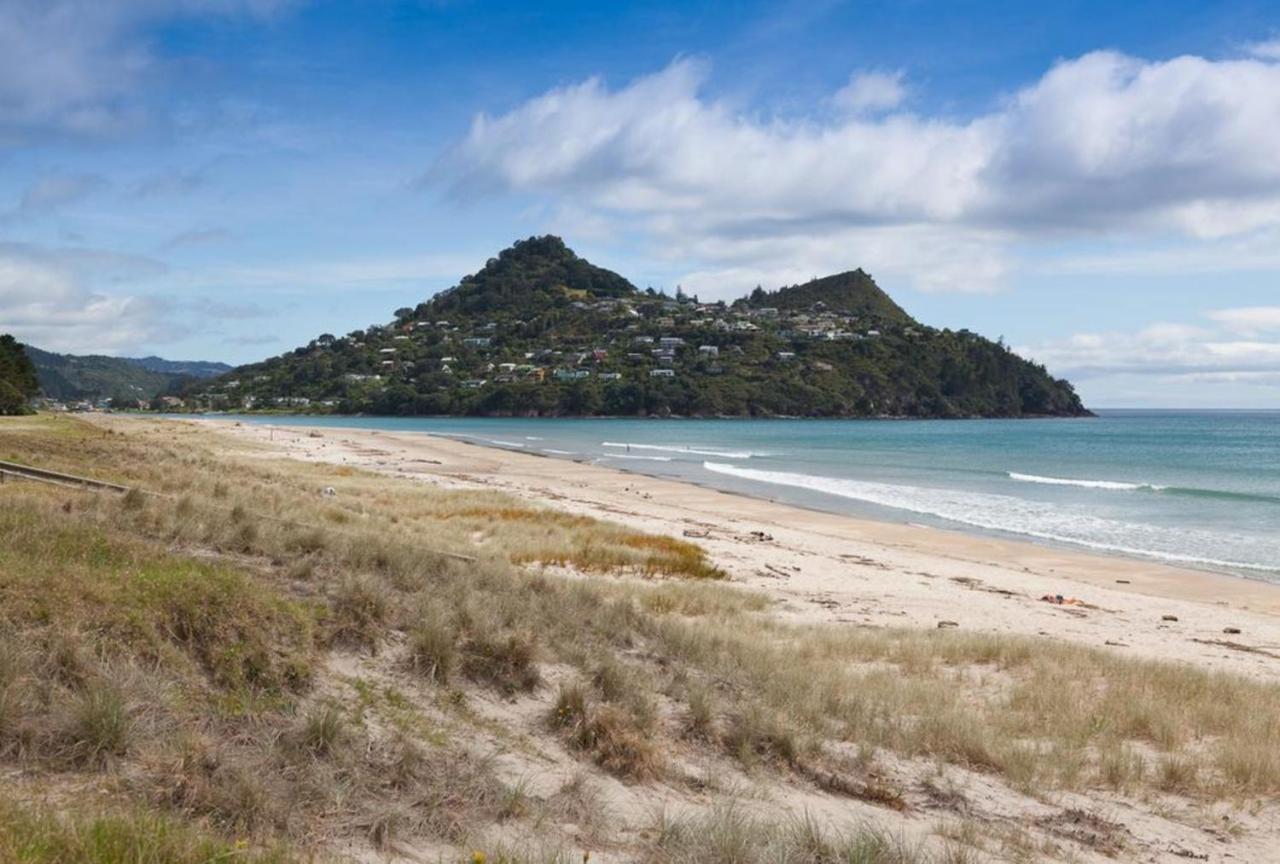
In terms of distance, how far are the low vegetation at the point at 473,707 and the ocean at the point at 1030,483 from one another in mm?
16416

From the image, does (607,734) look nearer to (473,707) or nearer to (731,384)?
(473,707)

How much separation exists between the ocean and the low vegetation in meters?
16.4

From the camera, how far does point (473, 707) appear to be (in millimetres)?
7125

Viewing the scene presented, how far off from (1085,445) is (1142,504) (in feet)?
180

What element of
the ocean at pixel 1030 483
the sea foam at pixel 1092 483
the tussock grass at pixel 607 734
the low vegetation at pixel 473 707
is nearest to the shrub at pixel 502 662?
the low vegetation at pixel 473 707

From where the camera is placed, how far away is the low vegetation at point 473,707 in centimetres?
505

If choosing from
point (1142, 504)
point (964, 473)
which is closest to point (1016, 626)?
point (1142, 504)

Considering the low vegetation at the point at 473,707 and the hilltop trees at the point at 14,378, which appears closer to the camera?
the low vegetation at the point at 473,707

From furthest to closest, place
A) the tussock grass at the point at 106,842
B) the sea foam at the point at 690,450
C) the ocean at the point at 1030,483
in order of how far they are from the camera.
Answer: the sea foam at the point at 690,450, the ocean at the point at 1030,483, the tussock grass at the point at 106,842

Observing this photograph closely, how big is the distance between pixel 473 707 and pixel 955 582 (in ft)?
46.7

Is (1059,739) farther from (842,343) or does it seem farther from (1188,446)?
(842,343)

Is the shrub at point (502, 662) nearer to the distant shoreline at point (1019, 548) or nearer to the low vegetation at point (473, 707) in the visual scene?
the low vegetation at point (473, 707)

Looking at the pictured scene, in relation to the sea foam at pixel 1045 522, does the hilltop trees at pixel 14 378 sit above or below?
above

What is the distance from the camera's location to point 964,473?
52594 millimetres
